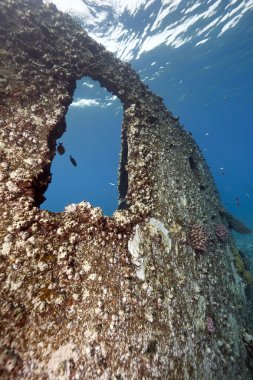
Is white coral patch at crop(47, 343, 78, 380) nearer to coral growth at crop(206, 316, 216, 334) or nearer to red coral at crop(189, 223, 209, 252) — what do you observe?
coral growth at crop(206, 316, 216, 334)

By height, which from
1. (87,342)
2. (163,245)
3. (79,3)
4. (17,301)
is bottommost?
(87,342)

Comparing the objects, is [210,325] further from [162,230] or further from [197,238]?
[162,230]

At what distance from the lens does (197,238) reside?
237 inches

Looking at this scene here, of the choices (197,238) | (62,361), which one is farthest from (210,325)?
(62,361)

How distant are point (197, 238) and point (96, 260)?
286 centimetres

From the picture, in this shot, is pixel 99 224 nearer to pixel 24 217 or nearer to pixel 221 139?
pixel 24 217

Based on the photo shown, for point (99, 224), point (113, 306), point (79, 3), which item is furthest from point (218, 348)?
point (79, 3)

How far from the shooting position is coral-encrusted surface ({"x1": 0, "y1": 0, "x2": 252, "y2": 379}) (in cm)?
331

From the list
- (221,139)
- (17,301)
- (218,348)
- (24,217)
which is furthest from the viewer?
(221,139)

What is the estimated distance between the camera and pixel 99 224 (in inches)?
178

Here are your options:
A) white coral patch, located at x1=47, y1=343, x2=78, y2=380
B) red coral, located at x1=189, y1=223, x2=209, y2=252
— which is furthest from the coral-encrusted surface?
red coral, located at x1=189, y1=223, x2=209, y2=252

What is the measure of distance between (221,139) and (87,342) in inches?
4700

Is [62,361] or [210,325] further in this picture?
[210,325]

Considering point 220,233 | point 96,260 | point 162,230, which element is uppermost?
point 220,233
